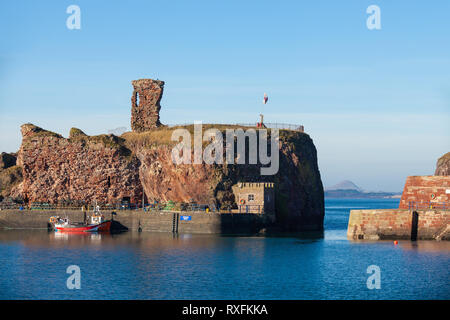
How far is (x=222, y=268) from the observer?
63.3m

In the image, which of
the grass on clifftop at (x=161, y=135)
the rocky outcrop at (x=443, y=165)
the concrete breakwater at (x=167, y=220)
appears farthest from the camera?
the rocky outcrop at (x=443, y=165)

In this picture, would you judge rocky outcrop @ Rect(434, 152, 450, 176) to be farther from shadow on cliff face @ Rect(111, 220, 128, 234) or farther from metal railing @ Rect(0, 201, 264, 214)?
shadow on cliff face @ Rect(111, 220, 128, 234)

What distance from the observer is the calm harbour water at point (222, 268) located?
5172 centimetres

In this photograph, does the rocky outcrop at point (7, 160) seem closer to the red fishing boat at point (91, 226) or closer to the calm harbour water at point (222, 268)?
the red fishing boat at point (91, 226)

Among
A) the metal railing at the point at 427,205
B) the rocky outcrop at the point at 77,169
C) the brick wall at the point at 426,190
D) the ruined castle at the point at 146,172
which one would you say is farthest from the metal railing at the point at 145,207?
the metal railing at the point at 427,205

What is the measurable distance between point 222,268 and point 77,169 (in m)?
72.0

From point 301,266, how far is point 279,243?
20.3m

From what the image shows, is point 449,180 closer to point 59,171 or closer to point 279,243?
point 279,243

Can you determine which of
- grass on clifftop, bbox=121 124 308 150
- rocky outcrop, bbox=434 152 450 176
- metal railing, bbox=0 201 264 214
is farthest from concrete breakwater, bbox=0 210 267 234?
rocky outcrop, bbox=434 152 450 176

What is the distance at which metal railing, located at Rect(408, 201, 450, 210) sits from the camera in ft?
255

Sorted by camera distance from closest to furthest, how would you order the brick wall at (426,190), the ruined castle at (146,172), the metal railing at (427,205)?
the metal railing at (427,205) < the brick wall at (426,190) < the ruined castle at (146,172)

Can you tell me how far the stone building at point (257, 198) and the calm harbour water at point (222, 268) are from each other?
10.1 m

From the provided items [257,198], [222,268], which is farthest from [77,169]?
[222,268]
